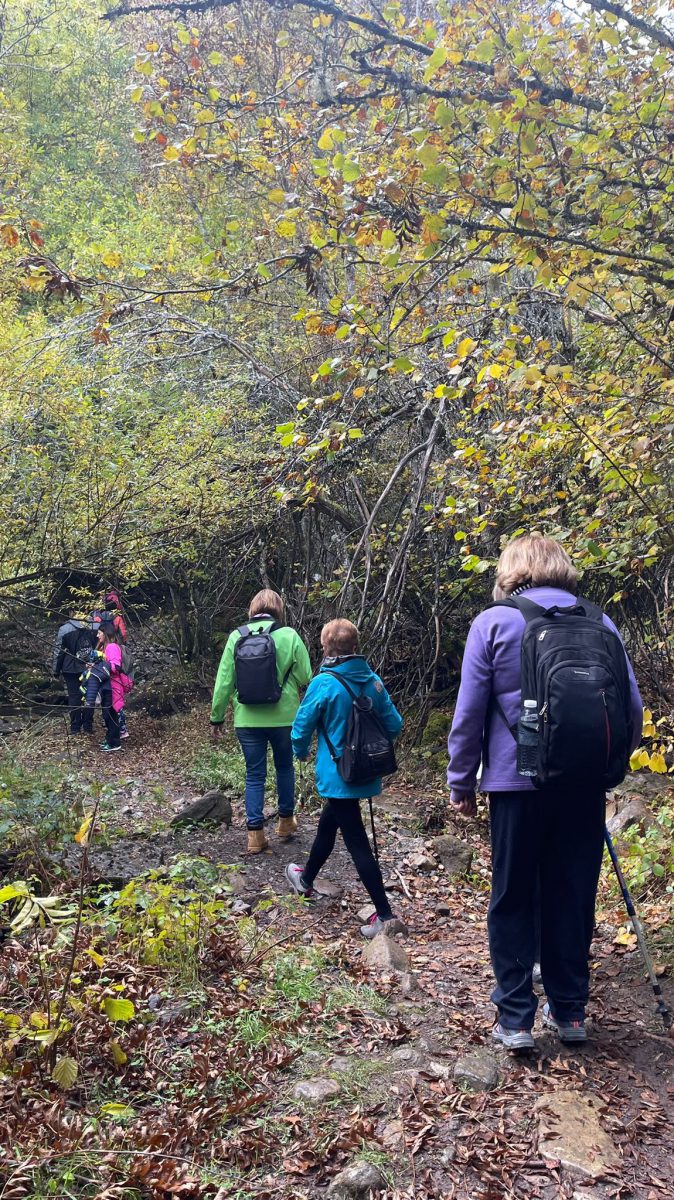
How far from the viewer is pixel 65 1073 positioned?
2.65m

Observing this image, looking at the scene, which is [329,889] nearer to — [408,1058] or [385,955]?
[385,955]

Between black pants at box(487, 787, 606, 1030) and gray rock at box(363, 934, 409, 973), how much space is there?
105cm

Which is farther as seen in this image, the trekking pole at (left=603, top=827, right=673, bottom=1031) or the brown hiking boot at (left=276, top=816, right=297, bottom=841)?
the brown hiking boot at (left=276, top=816, right=297, bottom=841)

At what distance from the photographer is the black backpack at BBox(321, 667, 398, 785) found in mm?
4516

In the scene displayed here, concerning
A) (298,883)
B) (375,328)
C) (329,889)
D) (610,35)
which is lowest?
(329,889)

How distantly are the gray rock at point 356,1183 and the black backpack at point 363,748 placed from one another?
214 cm

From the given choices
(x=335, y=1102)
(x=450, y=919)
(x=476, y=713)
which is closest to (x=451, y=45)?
(x=476, y=713)

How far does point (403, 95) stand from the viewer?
3883 mm

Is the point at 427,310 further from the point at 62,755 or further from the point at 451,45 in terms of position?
the point at 62,755

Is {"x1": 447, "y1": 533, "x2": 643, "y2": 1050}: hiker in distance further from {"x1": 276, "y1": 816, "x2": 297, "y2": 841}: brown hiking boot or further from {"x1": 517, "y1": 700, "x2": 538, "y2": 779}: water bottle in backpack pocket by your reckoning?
{"x1": 276, "y1": 816, "x2": 297, "y2": 841}: brown hiking boot

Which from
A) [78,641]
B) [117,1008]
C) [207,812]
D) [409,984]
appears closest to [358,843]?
[409,984]

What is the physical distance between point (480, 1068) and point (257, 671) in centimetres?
332

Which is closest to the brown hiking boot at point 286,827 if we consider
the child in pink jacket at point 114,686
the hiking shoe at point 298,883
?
the hiking shoe at point 298,883

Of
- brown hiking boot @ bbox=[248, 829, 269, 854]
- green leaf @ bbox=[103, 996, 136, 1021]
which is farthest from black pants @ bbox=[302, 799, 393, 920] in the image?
green leaf @ bbox=[103, 996, 136, 1021]
